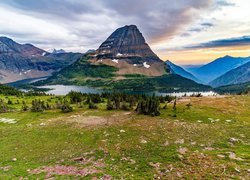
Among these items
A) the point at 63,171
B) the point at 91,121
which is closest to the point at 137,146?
the point at 63,171

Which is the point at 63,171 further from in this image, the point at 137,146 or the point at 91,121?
the point at 91,121

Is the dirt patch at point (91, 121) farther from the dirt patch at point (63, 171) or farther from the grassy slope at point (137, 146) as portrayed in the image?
the dirt patch at point (63, 171)

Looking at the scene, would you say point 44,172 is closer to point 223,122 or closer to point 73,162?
point 73,162

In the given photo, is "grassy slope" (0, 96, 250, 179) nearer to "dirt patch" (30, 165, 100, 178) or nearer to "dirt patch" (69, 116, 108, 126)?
"dirt patch" (30, 165, 100, 178)

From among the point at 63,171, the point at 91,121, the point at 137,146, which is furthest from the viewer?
the point at 91,121

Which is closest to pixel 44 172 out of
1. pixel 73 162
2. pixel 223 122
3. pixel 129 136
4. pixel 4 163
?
pixel 73 162

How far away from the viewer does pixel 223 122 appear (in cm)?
Answer: 4188

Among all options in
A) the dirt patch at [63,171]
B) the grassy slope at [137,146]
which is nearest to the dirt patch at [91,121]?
the grassy slope at [137,146]

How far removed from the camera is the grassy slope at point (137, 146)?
23.8 m

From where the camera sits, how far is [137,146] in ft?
99.8

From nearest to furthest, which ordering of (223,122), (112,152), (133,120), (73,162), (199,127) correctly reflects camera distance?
(73,162)
(112,152)
(199,127)
(223,122)
(133,120)

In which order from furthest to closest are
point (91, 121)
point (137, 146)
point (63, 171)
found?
1. point (91, 121)
2. point (137, 146)
3. point (63, 171)

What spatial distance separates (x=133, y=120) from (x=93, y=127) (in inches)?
337

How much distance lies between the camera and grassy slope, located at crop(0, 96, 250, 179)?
78.1ft
